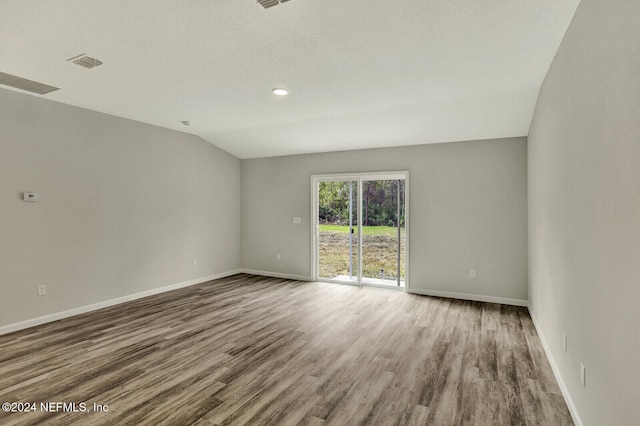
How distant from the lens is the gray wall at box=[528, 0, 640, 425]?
131 cm

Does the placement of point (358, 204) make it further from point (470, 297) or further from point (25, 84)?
point (25, 84)

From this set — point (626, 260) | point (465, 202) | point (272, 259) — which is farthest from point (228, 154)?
point (626, 260)

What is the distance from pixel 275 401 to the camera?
235 cm

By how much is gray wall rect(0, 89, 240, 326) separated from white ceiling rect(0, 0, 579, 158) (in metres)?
0.48

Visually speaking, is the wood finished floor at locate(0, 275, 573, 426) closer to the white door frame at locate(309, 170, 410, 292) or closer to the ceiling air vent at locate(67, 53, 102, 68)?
the white door frame at locate(309, 170, 410, 292)

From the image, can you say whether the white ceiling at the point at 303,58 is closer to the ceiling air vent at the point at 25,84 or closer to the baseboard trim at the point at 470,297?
the ceiling air vent at the point at 25,84

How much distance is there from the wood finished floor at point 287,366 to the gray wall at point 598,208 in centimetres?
61

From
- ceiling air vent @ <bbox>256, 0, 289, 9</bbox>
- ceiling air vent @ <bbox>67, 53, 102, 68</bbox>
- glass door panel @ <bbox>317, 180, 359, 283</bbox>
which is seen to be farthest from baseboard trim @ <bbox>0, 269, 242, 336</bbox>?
ceiling air vent @ <bbox>256, 0, 289, 9</bbox>

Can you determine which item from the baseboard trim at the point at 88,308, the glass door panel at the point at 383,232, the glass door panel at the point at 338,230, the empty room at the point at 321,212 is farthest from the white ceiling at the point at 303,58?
the baseboard trim at the point at 88,308

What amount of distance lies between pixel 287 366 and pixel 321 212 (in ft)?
12.3

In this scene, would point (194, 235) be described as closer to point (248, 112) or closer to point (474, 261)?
point (248, 112)

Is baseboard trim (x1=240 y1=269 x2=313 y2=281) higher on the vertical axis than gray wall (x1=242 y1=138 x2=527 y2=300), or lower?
lower

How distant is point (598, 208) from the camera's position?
1.69 m

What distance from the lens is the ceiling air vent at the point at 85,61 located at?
9.35ft
